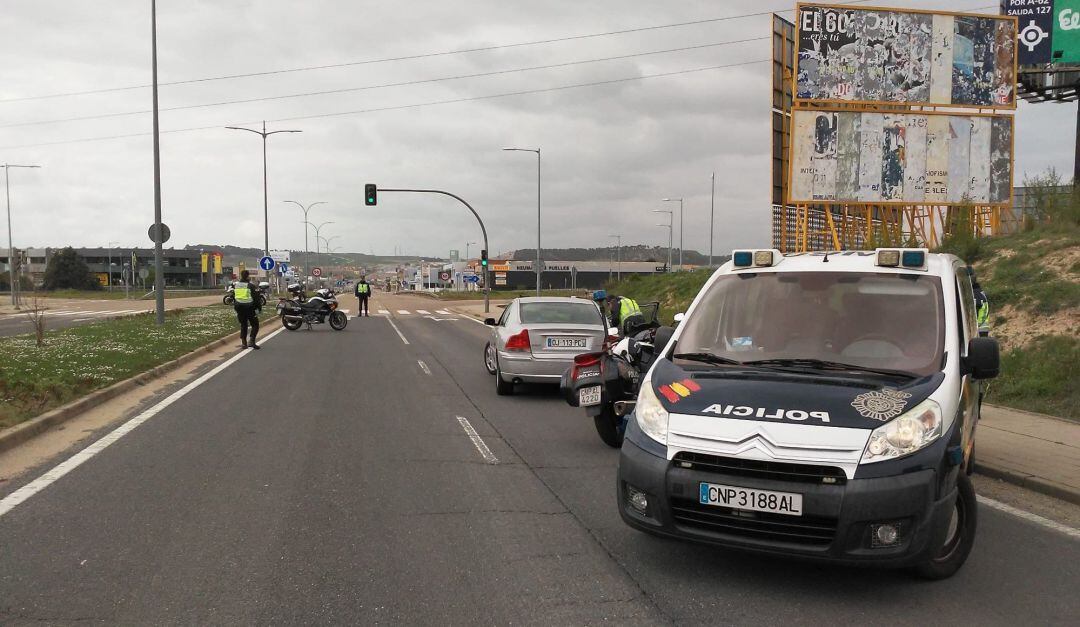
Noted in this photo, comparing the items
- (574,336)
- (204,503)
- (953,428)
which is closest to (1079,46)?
(574,336)

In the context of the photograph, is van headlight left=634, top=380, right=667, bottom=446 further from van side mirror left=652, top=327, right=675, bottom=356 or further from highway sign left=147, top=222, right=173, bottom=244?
highway sign left=147, top=222, right=173, bottom=244

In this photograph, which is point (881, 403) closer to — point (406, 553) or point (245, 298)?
point (406, 553)

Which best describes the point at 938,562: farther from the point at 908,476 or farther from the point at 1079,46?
the point at 1079,46

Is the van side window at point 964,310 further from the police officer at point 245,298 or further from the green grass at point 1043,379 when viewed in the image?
the police officer at point 245,298

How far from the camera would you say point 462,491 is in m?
6.68

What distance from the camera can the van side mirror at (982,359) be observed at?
491 cm

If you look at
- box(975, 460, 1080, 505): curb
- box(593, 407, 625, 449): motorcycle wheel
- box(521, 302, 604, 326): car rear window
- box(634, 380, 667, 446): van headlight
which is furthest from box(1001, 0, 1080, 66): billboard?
box(634, 380, 667, 446): van headlight

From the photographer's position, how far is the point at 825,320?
5.46 metres

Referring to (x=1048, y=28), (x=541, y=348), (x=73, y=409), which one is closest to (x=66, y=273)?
(x=1048, y=28)

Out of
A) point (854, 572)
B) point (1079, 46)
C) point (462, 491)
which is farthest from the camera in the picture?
point (1079, 46)

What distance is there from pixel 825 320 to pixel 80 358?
14152 mm

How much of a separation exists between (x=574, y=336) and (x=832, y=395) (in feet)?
25.9

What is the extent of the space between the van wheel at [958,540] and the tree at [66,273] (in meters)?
118

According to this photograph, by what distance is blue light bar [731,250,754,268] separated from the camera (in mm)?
5992
